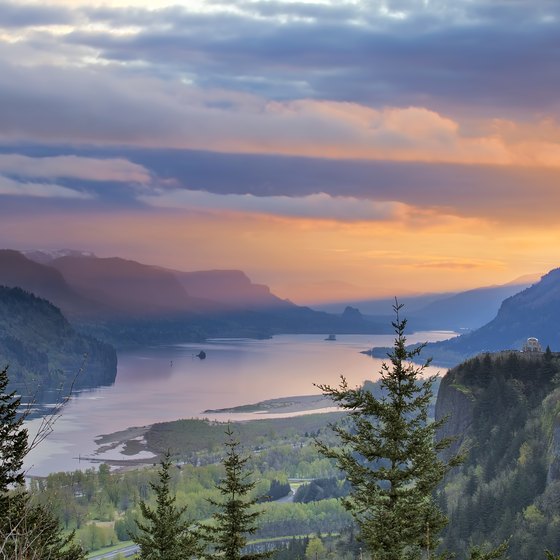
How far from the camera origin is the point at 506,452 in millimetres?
98938

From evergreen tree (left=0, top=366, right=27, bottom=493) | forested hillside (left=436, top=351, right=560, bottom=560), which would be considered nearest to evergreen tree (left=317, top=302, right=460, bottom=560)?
evergreen tree (left=0, top=366, right=27, bottom=493)

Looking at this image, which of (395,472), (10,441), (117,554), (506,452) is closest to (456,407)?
(506,452)

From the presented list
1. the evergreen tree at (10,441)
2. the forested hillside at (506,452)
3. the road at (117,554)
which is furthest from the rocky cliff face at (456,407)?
the evergreen tree at (10,441)

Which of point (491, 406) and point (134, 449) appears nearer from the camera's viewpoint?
point (491, 406)

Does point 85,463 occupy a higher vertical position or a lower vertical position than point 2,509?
lower

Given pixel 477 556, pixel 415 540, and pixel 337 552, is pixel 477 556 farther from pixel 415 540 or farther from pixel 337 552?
pixel 337 552

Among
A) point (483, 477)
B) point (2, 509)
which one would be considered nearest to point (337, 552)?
point (483, 477)

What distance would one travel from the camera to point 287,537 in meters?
118

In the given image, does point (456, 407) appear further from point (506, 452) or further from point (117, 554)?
point (117, 554)

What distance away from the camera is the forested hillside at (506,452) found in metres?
80.2

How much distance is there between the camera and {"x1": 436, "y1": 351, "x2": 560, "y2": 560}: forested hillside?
263 feet

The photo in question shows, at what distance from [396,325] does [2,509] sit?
469 inches

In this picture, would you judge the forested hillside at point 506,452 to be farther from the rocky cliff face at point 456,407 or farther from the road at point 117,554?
the road at point 117,554

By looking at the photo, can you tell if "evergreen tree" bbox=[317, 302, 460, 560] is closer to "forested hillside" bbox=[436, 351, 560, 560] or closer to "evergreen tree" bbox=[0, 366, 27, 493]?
"evergreen tree" bbox=[0, 366, 27, 493]
